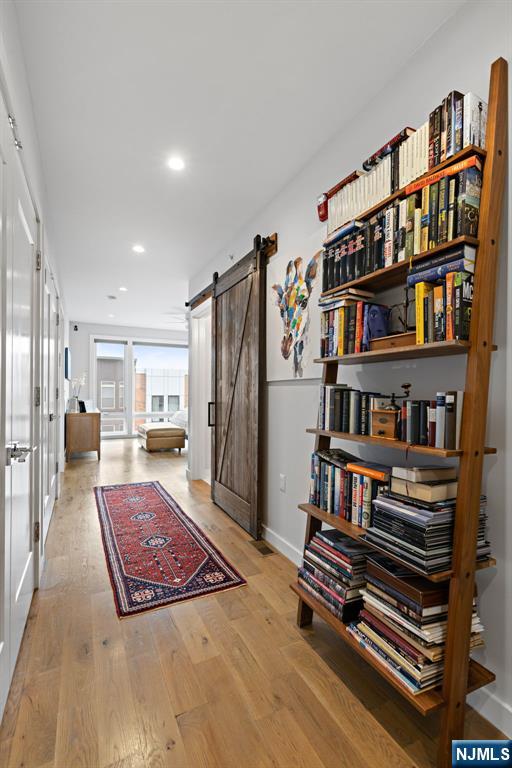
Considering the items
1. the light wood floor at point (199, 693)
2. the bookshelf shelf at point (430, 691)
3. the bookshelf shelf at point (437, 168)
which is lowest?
the light wood floor at point (199, 693)

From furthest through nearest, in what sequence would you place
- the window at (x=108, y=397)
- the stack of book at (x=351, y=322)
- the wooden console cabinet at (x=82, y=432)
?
the window at (x=108, y=397), the wooden console cabinet at (x=82, y=432), the stack of book at (x=351, y=322)

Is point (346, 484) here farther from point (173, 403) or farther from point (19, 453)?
point (173, 403)

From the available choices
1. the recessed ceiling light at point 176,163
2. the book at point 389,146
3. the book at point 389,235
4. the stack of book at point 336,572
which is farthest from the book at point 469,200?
the recessed ceiling light at point 176,163

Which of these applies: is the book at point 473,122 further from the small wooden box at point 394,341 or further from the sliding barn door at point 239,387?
the sliding barn door at point 239,387

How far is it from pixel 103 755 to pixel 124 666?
0.42 meters

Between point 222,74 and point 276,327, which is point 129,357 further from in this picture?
point 222,74

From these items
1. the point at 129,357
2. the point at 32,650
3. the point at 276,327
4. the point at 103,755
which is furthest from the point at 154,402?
the point at 103,755

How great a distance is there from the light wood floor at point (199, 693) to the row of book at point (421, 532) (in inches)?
25.9

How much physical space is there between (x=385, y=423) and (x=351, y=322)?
1.61 feet

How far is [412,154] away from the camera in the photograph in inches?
57.1

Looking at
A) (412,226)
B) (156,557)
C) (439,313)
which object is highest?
(412,226)

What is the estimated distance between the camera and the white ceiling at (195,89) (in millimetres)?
1547

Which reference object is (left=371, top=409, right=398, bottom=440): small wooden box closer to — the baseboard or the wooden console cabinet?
the baseboard

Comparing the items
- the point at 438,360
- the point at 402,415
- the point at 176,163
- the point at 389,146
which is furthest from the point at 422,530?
the point at 176,163
